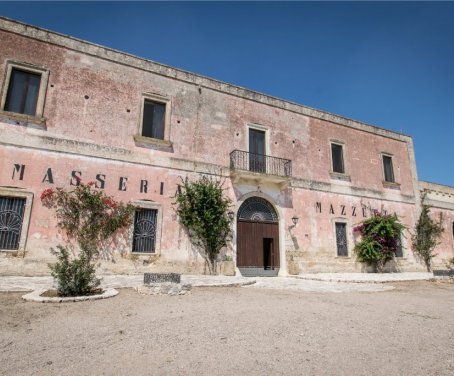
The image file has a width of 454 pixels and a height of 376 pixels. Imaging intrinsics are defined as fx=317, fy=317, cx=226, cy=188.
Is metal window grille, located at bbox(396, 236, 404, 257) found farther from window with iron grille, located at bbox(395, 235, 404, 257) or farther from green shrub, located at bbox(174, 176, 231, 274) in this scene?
green shrub, located at bbox(174, 176, 231, 274)

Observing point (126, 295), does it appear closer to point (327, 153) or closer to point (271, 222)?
point (271, 222)

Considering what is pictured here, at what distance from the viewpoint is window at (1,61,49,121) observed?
1012 centimetres

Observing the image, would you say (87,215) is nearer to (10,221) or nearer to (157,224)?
(10,221)

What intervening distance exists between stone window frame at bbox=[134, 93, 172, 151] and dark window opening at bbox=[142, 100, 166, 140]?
155mm

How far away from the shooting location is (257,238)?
1332 centimetres

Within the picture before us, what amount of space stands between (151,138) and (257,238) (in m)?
5.90

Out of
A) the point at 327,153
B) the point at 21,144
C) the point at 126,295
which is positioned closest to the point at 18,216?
the point at 21,144

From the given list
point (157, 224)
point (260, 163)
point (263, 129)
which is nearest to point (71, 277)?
point (157, 224)

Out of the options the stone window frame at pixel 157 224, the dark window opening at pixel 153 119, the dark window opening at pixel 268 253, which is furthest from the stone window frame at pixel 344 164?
the stone window frame at pixel 157 224

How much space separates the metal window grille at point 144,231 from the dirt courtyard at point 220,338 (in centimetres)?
486

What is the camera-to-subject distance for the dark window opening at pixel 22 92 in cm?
1016

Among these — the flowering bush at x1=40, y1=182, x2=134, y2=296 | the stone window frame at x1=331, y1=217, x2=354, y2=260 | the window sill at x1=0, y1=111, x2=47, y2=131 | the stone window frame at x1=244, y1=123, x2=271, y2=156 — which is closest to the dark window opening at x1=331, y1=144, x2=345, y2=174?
the stone window frame at x1=331, y1=217, x2=354, y2=260

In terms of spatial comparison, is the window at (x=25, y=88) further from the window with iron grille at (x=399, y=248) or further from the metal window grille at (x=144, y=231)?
the window with iron grille at (x=399, y=248)

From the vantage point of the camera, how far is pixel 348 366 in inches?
114
